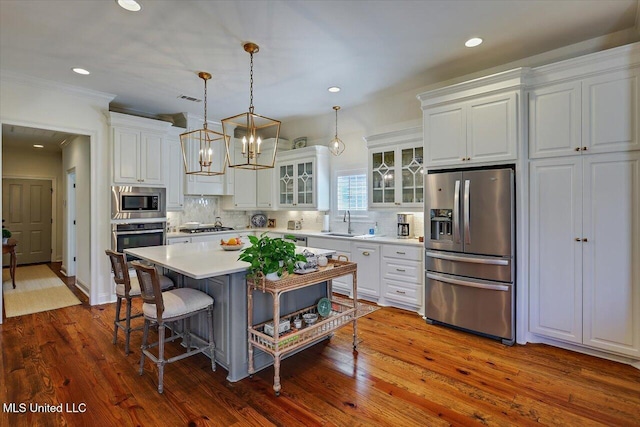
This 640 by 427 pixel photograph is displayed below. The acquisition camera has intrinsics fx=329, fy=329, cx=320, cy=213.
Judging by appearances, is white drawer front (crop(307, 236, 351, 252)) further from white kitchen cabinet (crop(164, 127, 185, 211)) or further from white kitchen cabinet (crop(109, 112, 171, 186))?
white kitchen cabinet (crop(109, 112, 171, 186))

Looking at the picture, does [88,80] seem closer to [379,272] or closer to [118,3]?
[118,3]

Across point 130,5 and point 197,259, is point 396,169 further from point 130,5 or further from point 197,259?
point 130,5

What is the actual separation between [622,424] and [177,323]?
355 cm

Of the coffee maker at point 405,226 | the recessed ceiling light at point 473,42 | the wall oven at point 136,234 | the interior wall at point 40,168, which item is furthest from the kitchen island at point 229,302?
the interior wall at point 40,168

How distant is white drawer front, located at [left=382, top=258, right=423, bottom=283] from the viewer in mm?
4008

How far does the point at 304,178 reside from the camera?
222 inches

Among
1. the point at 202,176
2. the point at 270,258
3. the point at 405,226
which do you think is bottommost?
the point at 270,258

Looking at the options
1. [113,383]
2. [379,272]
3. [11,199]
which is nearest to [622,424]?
[379,272]

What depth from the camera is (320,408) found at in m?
2.23

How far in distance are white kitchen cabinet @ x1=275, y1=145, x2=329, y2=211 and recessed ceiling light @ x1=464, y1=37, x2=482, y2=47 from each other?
2729 mm

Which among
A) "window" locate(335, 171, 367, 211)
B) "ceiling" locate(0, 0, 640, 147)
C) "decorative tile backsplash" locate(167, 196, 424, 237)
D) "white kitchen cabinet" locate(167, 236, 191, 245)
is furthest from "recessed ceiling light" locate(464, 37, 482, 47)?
"white kitchen cabinet" locate(167, 236, 191, 245)

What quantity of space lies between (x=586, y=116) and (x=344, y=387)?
3075 mm

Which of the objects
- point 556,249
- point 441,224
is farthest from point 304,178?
point 556,249

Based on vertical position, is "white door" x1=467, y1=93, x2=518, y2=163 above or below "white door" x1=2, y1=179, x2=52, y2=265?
above
